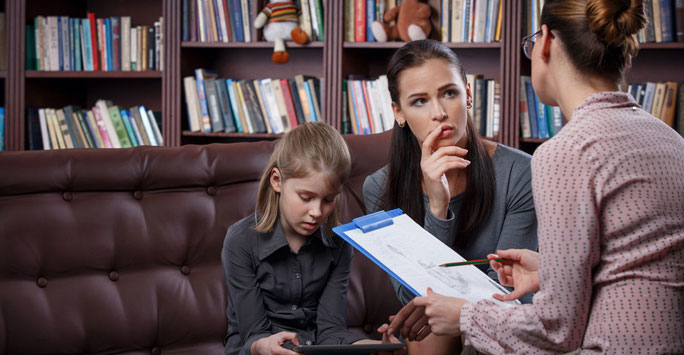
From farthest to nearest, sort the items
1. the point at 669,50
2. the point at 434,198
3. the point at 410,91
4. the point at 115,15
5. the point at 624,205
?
the point at 115,15 → the point at 669,50 → the point at 410,91 → the point at 434,198 → the point at 624,205

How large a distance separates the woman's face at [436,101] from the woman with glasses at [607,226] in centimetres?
55

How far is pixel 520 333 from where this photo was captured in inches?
39.0

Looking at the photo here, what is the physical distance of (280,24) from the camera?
2.97 metres

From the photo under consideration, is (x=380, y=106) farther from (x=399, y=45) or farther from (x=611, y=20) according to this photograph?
(x=611, y=20)

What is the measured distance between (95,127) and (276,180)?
1955 mm

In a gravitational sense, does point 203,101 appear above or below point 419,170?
above

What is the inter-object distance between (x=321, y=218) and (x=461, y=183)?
0.39 metres

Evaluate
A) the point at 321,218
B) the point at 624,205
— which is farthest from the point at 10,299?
the point at 624,205

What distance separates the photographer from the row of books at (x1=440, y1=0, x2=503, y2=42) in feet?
9.11

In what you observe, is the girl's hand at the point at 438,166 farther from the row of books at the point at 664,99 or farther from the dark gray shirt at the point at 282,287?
the row of books at the point at 664,99

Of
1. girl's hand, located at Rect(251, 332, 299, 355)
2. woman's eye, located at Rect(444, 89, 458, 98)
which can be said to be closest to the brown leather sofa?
girl's hand, located at Rect(251, 332, 299, 355)

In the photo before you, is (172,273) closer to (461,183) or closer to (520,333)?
(461,183)

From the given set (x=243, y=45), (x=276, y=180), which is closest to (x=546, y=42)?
(x=276, y=180)

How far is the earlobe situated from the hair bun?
835 mm
